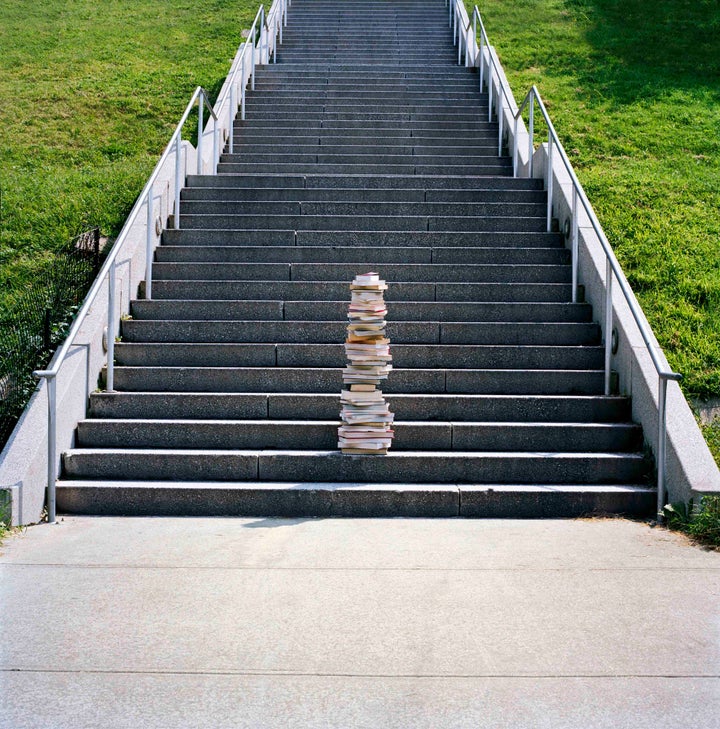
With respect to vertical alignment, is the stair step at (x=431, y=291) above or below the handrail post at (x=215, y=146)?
below

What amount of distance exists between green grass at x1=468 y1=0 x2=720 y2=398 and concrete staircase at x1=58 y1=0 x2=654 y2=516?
930 mm

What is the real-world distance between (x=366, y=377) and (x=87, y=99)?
11454 millimetres

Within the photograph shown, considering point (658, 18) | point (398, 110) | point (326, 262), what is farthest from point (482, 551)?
point (658, 18)

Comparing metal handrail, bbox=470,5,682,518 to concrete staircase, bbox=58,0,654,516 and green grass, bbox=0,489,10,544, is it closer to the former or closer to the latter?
concrete staircase, bbox=58,0,654,516

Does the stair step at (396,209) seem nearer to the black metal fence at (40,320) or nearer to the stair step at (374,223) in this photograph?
the stair step at (374,223)

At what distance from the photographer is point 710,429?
7.15 metres

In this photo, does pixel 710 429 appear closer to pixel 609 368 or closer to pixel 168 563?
pixel 609 368

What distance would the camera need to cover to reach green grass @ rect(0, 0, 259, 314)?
11344 mm

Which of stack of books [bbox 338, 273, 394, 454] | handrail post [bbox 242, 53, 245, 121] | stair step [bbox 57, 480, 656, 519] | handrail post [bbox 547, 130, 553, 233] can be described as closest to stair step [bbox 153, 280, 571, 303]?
handrail post [bbox 547, 130, 553, 233]

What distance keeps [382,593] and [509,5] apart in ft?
67.7

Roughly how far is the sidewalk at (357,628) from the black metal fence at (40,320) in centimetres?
208

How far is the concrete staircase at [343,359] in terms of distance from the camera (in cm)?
644

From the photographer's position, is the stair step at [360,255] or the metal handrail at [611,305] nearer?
the metal handrail at [611,305]

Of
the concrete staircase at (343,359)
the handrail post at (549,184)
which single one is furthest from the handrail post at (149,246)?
the handrail post at (549,184)
